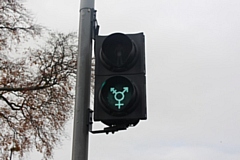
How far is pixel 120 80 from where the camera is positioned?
3766 millimetres

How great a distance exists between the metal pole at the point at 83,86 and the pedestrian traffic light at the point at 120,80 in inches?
6.1

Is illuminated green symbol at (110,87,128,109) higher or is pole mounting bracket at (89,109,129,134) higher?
illuminated green symbol at (110,87,128,109)

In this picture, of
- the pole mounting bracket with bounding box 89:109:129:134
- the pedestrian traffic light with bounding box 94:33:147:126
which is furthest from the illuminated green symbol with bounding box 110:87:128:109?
the pole mounting bracket with bounding box 89:109:129:134

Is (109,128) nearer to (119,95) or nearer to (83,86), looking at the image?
(119,95)

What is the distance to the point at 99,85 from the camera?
381cm

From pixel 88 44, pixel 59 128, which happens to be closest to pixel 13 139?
pixel 59 128

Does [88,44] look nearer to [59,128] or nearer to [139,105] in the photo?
[139,105]

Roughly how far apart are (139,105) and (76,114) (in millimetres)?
651

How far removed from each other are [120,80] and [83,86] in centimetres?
41

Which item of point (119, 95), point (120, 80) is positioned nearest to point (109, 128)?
point (119, 95)

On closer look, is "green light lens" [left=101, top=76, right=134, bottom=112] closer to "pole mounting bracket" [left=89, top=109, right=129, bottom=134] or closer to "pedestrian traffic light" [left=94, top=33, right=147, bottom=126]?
"pedestrian traffic light" [left=94, top=33, right=147, bottom=126]

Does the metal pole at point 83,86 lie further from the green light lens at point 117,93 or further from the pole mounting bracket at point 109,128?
the green light lens at point 117,93

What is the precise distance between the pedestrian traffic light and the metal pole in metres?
0.16

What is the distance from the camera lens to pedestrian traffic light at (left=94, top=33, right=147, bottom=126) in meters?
3.64
